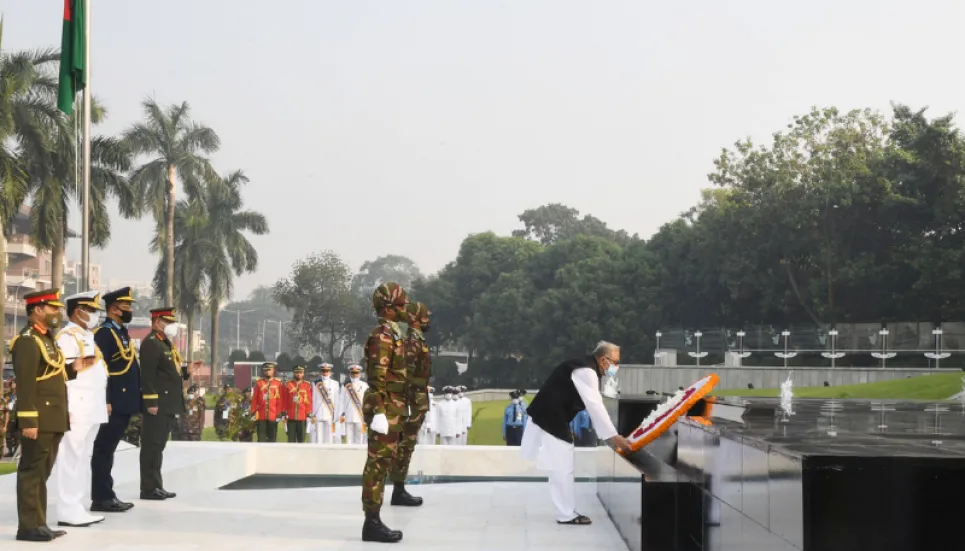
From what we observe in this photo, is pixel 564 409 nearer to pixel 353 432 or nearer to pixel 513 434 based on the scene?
pixel 513 434

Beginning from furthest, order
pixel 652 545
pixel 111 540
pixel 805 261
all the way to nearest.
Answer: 1. pixel 805 261
2. pixel 111 540
3. pixel 652 545

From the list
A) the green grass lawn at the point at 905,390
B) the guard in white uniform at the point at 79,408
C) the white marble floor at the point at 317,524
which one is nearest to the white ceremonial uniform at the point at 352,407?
the white marble floor at the point at 317,524

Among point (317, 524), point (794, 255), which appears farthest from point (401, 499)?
point (794, 255)

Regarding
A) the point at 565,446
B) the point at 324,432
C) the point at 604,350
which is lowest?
the point at 324,432

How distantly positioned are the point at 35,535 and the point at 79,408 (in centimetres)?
103

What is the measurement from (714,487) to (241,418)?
1721 centimetres

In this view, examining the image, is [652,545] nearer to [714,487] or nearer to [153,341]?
[714,487]

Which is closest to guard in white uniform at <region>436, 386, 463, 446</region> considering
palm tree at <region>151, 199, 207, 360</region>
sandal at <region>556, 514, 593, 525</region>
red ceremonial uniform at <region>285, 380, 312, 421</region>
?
red ceremonial uniform at <region>285, 380, 312, 421</region>

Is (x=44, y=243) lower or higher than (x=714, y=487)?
higher

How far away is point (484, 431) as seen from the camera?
109ft

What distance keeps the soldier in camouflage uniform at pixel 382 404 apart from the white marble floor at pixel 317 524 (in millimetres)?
209

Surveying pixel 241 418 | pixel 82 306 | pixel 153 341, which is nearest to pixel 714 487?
pixel 82 306

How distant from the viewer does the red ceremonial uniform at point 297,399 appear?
21078mm

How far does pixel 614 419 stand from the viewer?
1016cm
